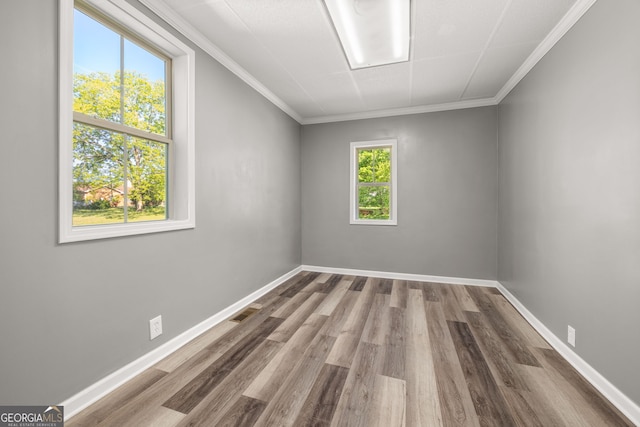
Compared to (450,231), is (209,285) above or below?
below

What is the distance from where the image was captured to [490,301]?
314 centimetres

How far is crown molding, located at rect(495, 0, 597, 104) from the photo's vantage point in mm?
1834

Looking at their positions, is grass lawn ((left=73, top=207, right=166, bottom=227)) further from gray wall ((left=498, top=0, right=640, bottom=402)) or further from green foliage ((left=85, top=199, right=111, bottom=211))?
gray wall ((left=498, top=0, right=640, bottom=402))

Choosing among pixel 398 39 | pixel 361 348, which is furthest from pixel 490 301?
pixel 398 39

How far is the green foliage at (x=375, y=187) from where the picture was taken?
4335 mm

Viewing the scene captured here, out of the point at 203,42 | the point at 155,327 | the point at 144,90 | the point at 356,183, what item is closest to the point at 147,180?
the point at 144,90

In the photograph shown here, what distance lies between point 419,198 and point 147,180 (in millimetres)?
Result: 3492

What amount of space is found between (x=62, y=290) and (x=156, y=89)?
1.58 m

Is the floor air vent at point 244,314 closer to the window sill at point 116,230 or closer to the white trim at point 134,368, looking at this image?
the white trim at point 134,368

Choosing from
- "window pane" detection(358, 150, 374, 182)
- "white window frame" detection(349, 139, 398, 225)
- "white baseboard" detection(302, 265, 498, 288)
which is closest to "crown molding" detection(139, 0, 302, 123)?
"white window frame" detection(349, 139, 398, 225)

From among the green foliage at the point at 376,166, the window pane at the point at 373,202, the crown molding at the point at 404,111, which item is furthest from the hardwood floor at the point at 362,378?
the crown molding at the point at 404,111

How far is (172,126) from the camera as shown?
2201mm

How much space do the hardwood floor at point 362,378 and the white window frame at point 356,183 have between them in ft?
5.51

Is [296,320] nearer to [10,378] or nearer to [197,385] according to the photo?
[197,385]
